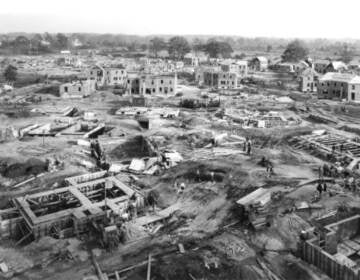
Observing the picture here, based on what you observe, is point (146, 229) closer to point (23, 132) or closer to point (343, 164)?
point (343, 164)

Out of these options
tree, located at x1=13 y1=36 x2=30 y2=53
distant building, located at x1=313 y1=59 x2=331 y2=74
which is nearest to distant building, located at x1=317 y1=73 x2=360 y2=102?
distant building, located at x1=313 y1=59 x2=331 y2=74

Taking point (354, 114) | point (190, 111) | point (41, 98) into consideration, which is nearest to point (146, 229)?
point (190, 111)

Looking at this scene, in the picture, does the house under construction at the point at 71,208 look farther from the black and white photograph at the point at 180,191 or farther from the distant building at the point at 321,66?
the distant building at the point at 321,66

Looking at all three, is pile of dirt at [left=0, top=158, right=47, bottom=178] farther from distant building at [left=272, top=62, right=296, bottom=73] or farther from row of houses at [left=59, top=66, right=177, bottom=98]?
distant building at [left=272, top=62, right=296, bottom=73]

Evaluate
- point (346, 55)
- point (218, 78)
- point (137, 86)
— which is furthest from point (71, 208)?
point (346, 55)

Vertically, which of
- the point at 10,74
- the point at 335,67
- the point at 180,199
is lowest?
the point at 180,199

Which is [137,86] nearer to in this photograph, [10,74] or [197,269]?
[10,74]
